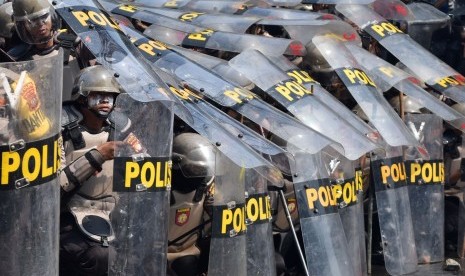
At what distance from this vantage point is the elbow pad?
984 centimetres

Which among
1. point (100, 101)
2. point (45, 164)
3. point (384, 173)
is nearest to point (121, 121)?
point (100, 101)

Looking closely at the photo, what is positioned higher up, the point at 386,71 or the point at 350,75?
the point at 350,75

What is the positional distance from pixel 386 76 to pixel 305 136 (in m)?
2.59

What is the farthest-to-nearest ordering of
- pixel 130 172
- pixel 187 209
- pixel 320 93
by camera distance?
1. pixel 320 93
2. pixel 187 209
3. pixel 130 172

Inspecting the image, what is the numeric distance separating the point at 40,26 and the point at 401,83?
409 centimetres

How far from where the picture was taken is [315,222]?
446 inches

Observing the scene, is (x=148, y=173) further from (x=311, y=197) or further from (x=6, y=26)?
(x=6, y=26)

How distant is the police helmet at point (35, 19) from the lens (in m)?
10.9

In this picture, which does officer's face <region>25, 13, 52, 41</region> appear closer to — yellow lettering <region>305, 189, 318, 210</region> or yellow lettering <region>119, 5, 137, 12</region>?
yellow lettering <region>305, 189, 318, 210</region>

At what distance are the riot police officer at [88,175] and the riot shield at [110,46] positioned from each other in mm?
169

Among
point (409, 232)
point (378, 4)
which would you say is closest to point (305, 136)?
point (409, 232)

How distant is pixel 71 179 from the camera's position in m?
9.89

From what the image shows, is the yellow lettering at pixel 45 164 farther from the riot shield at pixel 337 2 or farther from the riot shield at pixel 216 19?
the riot shield at pixel 337 2

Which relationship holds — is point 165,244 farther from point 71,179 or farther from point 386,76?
point 386,76
